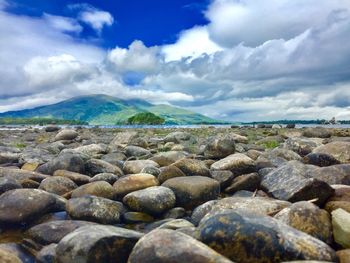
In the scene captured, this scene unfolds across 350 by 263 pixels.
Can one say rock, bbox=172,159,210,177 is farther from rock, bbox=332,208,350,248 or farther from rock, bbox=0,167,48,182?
rock, bbox=332,208,350,248

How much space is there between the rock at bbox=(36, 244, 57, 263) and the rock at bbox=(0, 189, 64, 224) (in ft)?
7.28

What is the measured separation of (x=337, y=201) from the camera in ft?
28.0

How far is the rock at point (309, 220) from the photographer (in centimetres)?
717

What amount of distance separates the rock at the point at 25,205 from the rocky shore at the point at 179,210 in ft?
0.08

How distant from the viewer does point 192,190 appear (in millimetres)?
10883

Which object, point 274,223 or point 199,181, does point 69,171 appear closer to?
point 199,181

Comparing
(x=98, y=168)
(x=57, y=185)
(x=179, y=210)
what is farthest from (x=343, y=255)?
(x=98, y=168)

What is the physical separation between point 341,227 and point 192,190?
4400mm

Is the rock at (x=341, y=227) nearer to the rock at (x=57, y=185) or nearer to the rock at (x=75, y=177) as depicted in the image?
the rock at (x=57, y=185)

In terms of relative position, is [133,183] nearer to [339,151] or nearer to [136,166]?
[136,166]

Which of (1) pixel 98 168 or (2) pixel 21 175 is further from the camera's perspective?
(1) pixel 98 168

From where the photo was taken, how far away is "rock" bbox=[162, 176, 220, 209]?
1085 centimetres

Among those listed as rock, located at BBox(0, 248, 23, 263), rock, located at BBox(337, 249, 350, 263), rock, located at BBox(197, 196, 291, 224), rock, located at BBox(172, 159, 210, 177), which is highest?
rock, located at BBox(172, 159, 210, 177)

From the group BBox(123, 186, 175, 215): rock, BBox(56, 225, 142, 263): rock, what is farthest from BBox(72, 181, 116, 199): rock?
BBox(56, 225, 142, 263): rock
